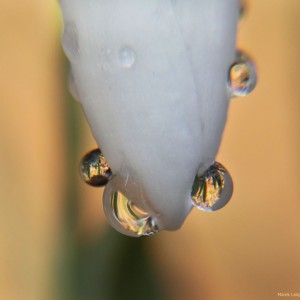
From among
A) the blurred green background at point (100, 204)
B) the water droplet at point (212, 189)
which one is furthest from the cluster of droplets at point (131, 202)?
the blurred green background at point (100, 204)

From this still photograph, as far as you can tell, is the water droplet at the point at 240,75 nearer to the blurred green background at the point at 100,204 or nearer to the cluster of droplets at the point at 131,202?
the cluster of droplets at the point at 131,202

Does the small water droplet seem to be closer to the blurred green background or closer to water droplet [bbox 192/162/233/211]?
water droplet [bbox 192/162/233/211]

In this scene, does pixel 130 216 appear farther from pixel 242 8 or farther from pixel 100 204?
pixel 100 204

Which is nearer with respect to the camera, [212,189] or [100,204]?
[212,189]

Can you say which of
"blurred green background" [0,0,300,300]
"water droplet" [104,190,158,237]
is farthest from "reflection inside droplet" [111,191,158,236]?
"blurred green background" [0,0,300,300]

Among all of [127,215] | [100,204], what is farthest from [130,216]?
[100,204]

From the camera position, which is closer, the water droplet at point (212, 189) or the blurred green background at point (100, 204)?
the water droplet at point (212, 189)
